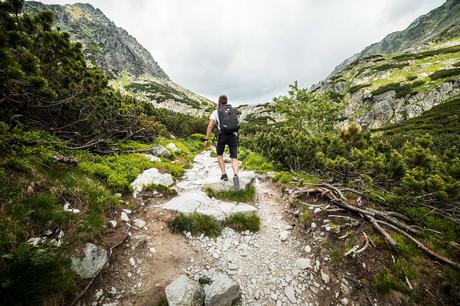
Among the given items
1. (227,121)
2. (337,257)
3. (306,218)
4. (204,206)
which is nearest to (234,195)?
(204,206)

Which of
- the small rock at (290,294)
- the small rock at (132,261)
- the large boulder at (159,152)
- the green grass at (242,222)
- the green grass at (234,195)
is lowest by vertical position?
the small rock at (290,294)

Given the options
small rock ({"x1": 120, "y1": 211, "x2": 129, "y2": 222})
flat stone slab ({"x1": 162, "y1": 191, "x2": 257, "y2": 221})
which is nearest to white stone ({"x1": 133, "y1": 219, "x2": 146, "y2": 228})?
small rock ({"x1": 120, "y1": 211, "x2": 129, "y2": 222})

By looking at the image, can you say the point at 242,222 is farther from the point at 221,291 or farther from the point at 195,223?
the point at 221,291

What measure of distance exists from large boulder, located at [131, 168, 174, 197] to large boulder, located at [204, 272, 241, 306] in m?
3.56

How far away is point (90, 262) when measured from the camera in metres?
3.34

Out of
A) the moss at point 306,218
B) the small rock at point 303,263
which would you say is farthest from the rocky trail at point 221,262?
the moss at point 306,218

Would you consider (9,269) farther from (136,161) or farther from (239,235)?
(136,161)

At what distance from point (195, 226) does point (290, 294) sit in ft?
8.12

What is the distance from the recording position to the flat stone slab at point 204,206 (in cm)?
539

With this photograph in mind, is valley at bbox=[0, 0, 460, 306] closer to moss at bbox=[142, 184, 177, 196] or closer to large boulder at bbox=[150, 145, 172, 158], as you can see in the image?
moss at bbox=[142, 184, 177, 196]

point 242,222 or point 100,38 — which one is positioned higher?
→ point 100,38

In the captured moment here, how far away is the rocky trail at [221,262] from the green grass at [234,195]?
0.69 metres

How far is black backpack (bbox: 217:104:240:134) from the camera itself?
21.3 ft

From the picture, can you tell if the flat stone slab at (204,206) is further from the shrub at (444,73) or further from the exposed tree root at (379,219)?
the shrub at (444,73)
